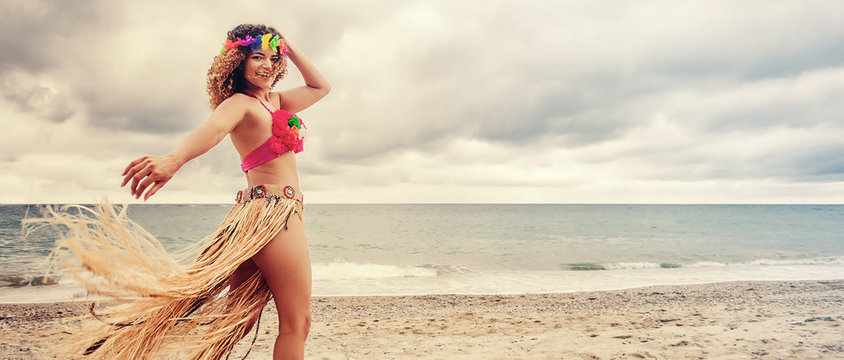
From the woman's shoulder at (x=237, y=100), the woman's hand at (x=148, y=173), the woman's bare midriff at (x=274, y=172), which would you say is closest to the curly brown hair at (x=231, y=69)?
the woman's shoulder at (x=237, y=100)

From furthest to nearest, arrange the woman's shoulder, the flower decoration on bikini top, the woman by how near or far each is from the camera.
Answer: the flower decoration on bikini top → the woman's shoulder → the woman

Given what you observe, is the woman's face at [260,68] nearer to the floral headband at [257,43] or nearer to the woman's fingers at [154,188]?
the floral headband at [257,43]

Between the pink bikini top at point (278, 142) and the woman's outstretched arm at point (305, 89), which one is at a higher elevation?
the woman's outstretched arm at point (305, 89)

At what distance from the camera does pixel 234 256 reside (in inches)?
87.9

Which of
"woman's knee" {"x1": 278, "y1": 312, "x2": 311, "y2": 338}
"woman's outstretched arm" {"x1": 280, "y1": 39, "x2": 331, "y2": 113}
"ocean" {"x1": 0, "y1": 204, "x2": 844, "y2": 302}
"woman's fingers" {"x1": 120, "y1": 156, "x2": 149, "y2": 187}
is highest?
"woman's outstretched arm" {"x1": 280, "y1": 39, "x2": 331, "y2": 113}

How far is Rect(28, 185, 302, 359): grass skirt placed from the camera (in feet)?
6.24

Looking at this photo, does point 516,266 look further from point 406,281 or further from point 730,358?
point 730,358

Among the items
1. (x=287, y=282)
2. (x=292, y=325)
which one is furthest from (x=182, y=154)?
(x=292, y=325)

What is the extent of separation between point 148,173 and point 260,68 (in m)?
0.92

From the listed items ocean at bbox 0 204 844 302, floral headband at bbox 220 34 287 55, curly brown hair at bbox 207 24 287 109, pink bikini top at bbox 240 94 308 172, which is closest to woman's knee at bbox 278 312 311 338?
pink bikini top at bbox 240 94 308 172

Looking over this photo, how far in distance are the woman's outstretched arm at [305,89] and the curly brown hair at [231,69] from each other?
269 millimetres

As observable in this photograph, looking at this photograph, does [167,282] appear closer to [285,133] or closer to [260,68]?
Result: [285,133]

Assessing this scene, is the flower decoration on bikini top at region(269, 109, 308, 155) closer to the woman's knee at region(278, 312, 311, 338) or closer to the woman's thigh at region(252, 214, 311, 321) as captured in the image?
the woman's thigh at region(252, 214, 311, 321)

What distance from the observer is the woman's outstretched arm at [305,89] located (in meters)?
2.76
